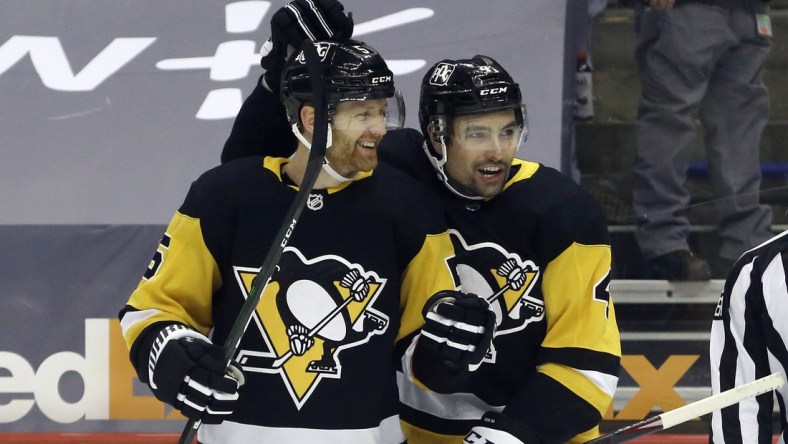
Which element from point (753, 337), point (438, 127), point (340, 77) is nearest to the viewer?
point (753, 337)

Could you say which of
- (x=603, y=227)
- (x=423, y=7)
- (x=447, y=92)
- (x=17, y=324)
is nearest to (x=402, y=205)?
(x=447, y=92)

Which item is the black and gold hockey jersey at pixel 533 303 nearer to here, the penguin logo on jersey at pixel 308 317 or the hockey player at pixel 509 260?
the hockey player at pixel 509 260

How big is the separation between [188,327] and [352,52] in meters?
0.49

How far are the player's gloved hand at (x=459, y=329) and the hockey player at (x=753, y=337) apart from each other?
13.2 inches

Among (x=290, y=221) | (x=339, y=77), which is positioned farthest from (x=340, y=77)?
(x=290, y=221)

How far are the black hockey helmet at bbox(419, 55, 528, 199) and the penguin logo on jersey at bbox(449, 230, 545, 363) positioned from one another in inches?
3.7

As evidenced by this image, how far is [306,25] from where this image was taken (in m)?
2.07

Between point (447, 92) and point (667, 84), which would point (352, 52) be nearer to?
point (447, 92)

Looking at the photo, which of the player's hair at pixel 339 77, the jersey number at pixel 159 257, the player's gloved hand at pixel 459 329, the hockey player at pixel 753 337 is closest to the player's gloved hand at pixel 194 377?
the jersey number at pixel 159 257

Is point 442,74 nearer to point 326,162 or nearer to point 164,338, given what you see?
point 326,162

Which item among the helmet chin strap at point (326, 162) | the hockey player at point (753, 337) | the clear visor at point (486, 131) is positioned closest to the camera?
the hockey player at point (753, 337)

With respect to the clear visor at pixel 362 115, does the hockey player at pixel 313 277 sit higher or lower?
lower

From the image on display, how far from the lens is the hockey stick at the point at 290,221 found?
6.01 ft

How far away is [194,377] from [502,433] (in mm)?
482
